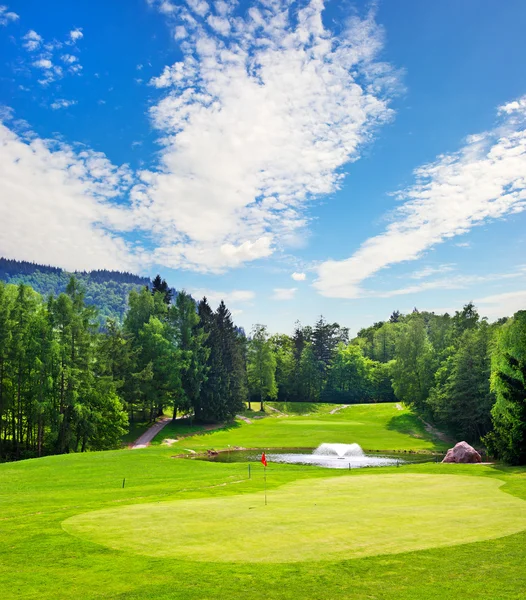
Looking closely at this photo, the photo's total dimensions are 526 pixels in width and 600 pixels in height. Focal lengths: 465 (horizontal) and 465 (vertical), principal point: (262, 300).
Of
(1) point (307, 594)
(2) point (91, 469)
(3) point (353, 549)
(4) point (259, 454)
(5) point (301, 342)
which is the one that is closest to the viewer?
(1) point (307, 594)

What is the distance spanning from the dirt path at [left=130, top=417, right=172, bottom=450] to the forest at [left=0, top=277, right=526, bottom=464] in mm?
2080

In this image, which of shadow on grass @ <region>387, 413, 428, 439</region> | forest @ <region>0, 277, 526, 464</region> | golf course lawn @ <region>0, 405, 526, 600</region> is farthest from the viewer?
shadow on grass @ <region>387, 413, 428, 439</region>

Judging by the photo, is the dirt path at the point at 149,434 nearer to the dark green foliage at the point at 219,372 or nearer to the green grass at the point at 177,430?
the green grass at the point at 177,430

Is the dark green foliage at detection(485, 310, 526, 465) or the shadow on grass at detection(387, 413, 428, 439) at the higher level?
the dark green foliage at detection(485, 310, 526, 465)

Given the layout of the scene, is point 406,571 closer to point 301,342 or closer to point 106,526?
point 106,526

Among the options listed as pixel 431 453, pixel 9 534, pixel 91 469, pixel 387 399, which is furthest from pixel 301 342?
pixel 9 534

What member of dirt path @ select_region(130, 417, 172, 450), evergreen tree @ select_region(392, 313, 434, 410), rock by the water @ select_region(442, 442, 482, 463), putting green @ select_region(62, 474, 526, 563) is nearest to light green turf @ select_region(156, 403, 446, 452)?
dirt path @ select_region(130, 417, 172, 450)

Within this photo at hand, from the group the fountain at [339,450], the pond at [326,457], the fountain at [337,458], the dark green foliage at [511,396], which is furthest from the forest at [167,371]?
the fountain at [339,450]

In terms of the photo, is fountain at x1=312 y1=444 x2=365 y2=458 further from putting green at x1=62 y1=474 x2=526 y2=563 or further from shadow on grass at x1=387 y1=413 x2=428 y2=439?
putting green at x1=62 y1=474 x2=526 y2=563

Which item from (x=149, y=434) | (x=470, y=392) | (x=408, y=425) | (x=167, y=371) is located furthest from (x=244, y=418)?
(x=470, y=392)

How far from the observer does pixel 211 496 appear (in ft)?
80.0

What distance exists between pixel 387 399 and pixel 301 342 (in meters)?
29.4

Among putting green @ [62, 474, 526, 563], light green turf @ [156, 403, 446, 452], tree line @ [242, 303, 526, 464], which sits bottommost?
light green turf @ [156, 403, 446, 452]

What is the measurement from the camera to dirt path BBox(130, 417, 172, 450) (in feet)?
197
